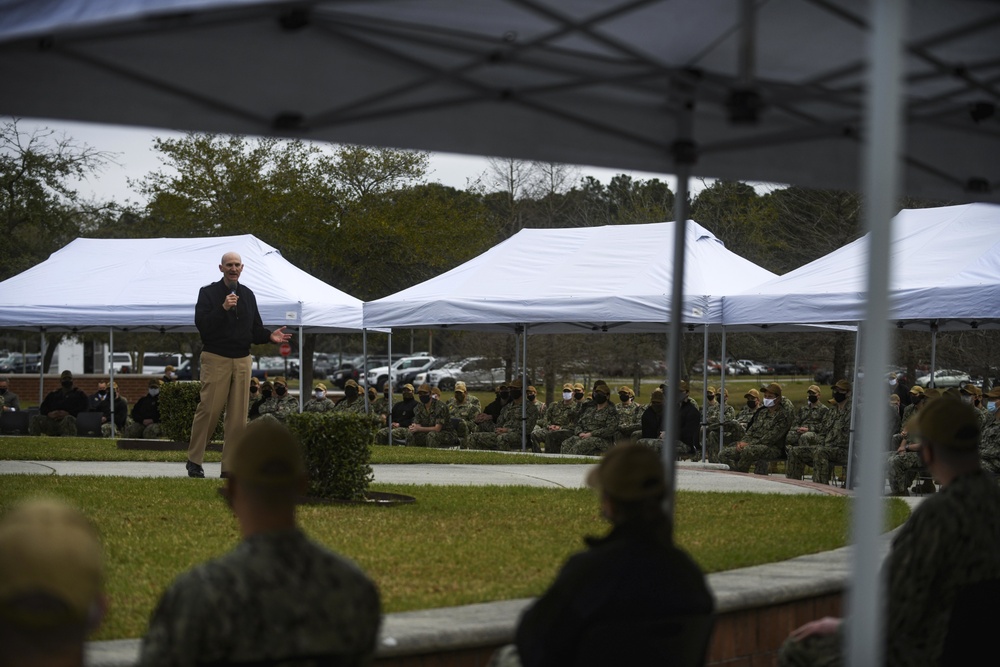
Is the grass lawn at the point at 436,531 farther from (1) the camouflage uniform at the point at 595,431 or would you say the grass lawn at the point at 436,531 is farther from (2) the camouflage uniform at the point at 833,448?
(1) the camouflage uniform at the point at 595,431

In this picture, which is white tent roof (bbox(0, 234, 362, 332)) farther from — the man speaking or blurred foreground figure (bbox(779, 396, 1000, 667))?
blurred foreground figure (bbox(779, 396, 1000, 667))

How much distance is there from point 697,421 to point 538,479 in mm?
6174

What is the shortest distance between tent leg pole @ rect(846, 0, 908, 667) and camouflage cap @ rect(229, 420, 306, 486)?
4.88 ft

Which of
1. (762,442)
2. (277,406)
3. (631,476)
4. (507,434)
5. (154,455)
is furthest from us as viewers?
(277,406)

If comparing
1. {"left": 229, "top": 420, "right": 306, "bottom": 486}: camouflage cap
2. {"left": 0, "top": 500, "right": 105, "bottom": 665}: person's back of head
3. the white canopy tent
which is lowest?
{"left": 0, "top": 500, "right": 105, "bottom": 665}: person's back of head

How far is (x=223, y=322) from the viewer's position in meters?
10.9

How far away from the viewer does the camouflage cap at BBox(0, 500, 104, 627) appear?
2160 mm

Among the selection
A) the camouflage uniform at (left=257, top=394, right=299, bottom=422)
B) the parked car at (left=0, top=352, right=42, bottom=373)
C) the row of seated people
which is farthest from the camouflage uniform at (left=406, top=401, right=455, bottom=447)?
the parked car at (left=0, top=352, right=42, bottom=373)

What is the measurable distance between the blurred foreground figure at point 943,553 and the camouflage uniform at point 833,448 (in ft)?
38.0

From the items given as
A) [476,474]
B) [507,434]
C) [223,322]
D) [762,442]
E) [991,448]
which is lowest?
[507,434]

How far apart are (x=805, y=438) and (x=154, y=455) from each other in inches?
347

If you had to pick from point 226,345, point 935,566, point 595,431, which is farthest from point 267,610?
point 595,431

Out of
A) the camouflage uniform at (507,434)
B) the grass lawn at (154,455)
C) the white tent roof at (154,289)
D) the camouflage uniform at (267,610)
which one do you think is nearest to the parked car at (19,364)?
the white tent roof at (154,289)

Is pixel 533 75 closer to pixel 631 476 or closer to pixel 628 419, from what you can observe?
pixel 631 476
